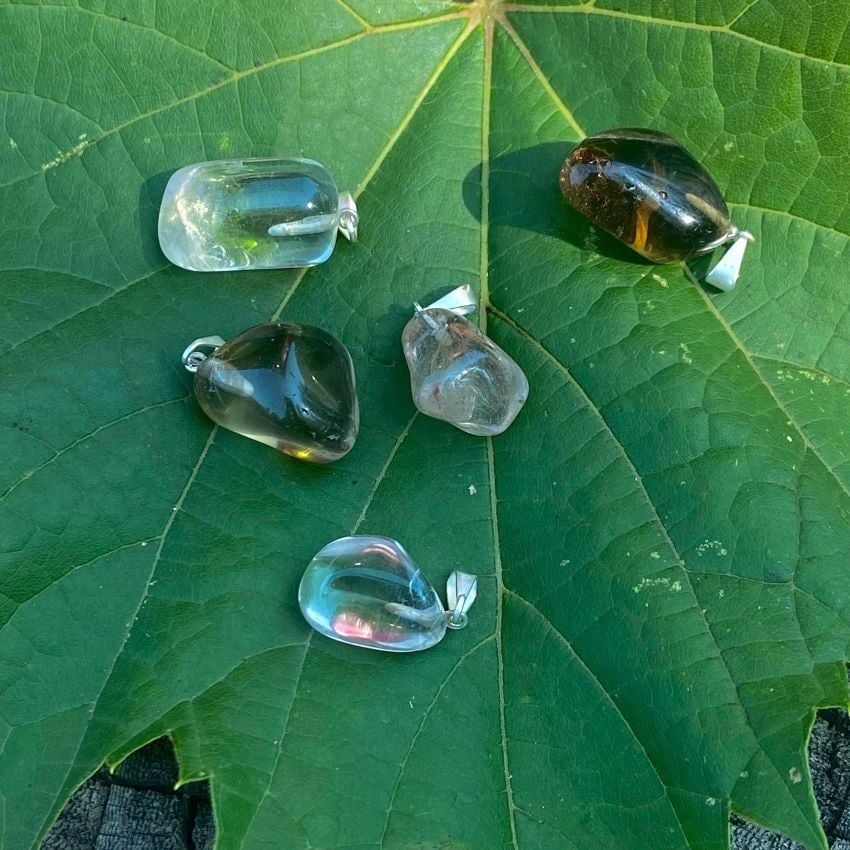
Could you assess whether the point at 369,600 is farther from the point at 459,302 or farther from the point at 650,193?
the point at 650,193

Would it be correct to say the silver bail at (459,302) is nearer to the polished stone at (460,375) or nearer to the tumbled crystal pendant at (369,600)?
the polished stone at (460,375)

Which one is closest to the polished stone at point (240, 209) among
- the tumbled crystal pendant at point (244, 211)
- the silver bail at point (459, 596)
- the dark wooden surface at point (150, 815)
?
the tumbled crystal pendant at point (244, 211)

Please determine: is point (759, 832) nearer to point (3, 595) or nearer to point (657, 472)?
point (657, 472)

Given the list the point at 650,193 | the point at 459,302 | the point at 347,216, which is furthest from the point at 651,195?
the point at 347,216

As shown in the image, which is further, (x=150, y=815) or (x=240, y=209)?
(x=150, y=815)

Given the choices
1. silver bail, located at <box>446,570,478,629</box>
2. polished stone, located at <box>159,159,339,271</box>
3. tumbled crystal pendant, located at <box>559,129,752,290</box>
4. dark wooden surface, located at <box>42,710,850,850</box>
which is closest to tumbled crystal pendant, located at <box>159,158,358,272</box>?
polished stone, located at <box>159,159,339,271</box>
